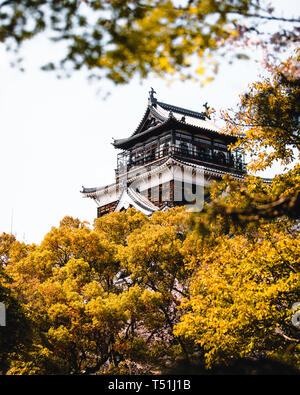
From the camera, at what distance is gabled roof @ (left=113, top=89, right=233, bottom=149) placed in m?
31.4

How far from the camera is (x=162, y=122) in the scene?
32.4 meters

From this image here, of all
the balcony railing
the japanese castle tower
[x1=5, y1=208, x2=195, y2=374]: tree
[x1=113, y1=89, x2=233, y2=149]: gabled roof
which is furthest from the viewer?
[x1=113, y1=89, x2=233, y2=149]: gabled roof

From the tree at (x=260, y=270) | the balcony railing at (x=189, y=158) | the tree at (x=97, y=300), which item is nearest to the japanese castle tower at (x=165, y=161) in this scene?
the balcony railing at (x=189, y=158)

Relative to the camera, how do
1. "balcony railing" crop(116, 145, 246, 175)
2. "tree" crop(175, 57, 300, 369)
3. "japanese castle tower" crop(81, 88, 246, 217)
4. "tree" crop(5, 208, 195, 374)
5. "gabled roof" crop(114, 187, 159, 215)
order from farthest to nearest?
"balcony railing" crop(116, 145, 246, 175) < "japanese castle tower" crop(81, 88, 246, 217) < "gabled roof" crop(114, 187, 159, 215) < "tree" crop(5, 208, 195, 374) < "tree" crop(175, 57, 300, 369)

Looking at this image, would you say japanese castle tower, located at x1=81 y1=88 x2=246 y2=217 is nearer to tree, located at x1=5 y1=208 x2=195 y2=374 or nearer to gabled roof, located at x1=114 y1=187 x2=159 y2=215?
gabled roof, located at x1=114 y1=187 x2=159 y2=215

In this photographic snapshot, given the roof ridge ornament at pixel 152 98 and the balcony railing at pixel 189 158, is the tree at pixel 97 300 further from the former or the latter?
the roof ridge ornament at pixel 152 98

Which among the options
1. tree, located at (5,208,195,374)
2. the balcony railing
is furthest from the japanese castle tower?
tree, located at (5,208,195,374)

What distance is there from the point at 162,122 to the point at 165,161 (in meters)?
5.42

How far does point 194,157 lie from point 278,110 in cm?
Result: 2202

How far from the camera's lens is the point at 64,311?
12.3 meters

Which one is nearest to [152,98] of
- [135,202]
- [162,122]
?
[162,122]

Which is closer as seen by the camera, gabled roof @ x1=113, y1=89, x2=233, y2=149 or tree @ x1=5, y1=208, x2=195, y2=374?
tree @ x1=5, y1=208, x2=195, y2=374
